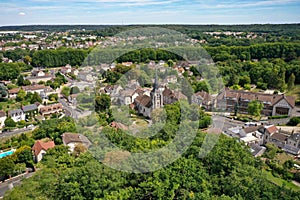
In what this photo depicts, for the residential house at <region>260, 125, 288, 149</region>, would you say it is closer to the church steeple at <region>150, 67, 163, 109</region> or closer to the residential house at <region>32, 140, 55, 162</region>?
the church steeple at <region>150, 67, 163, 109</region>

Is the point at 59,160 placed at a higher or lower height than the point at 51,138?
higher

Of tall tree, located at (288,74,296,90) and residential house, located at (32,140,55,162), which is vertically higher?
tall tree, located at (288,74,296,90)

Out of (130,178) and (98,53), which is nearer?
(130,178)

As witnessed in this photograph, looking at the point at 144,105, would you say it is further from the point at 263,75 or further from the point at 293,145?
the point at 263,75

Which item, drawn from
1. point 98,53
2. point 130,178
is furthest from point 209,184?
point 98,53

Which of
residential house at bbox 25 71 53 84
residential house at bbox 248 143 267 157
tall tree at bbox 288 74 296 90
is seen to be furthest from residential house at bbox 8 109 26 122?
tall tree at bbox 288 74 296 90

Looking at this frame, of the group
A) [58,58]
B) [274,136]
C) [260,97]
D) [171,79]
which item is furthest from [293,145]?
[58,58]

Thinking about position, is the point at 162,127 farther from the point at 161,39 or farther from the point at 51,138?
the point at 161,39
